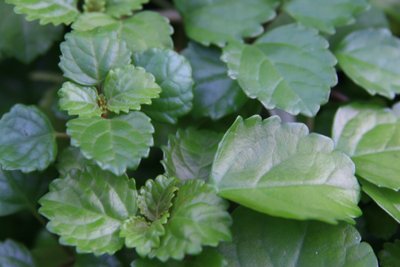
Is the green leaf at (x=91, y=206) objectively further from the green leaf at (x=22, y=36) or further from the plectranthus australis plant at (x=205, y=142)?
the green leaf at (x=22, y=36)

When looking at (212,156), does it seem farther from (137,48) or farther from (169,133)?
(137,48)

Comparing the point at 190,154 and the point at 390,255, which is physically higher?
the point at 190,154

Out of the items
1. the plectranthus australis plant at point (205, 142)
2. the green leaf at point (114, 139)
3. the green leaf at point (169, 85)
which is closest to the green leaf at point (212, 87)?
the plectranthus australis plant at point (205, 142)

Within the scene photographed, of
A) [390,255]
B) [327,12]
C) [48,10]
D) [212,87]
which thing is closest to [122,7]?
[48,10]

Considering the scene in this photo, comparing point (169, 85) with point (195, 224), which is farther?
point (169, 85)

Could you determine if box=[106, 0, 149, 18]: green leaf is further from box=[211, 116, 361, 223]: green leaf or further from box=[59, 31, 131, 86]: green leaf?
box=[211, 116, 361, 223]: green leaf

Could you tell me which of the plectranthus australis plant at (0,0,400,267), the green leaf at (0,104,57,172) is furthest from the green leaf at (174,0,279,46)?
the green leaf at (0,104,57,172)

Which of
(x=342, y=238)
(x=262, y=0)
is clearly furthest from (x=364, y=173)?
(x=262, y=0)

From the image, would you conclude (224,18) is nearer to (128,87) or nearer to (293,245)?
(128,87)
